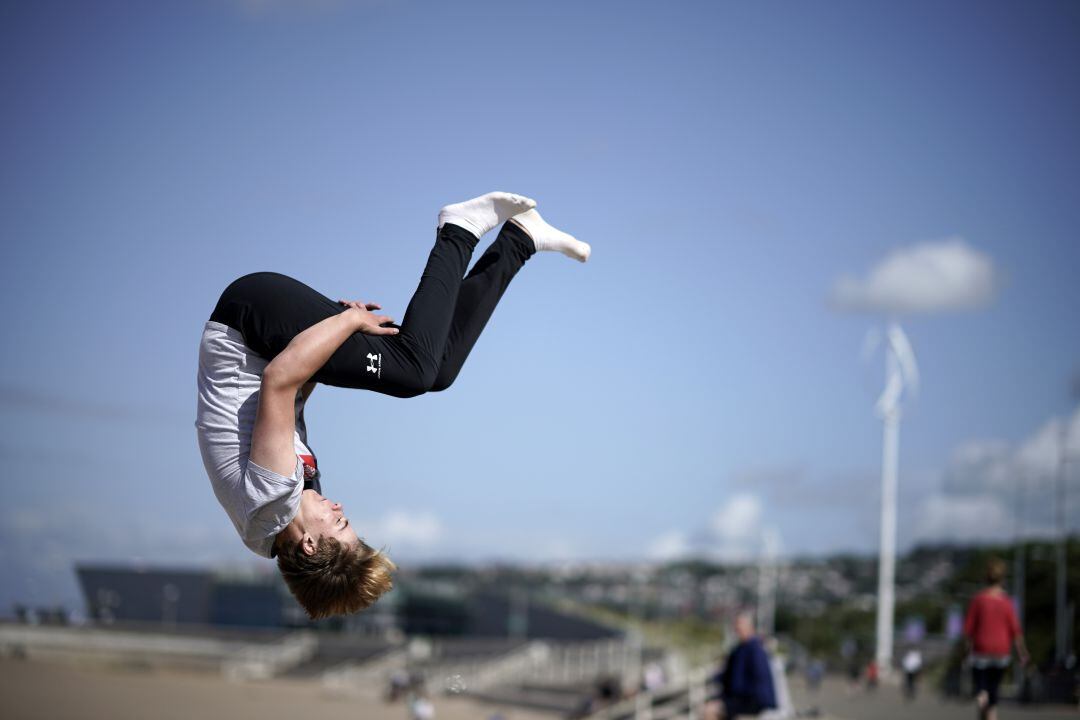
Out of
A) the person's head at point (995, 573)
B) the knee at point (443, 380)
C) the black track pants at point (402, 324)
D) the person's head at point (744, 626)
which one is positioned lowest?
the person's head at point (744, 626)

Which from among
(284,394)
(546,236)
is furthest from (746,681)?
(284,394)

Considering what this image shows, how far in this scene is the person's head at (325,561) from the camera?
358 cm

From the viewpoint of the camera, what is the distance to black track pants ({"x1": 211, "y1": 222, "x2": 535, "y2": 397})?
141 inches

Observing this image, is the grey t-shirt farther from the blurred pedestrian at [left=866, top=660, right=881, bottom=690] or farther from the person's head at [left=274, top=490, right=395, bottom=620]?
the blurred pedestrian at [left=866, top=660, right=881, bottom=690]

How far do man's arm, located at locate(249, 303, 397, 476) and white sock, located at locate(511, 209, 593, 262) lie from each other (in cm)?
107

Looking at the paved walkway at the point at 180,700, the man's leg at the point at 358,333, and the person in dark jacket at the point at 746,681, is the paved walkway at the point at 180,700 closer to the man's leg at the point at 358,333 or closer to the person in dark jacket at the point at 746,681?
the person in dark jacket at the point at 746,681

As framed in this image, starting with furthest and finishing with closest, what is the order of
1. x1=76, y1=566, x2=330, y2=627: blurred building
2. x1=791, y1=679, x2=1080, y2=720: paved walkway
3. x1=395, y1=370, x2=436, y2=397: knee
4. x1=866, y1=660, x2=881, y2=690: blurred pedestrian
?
x1=76, y1=566, x2=330, y2=627: blurred building
x1=866, y1=660, x2=881, y2=690: blurred pedestrian
x1=791, y1=679, x2=1080, y2=720: paved walkway
x1=395, y1=370, x2=436, y2=397: knee

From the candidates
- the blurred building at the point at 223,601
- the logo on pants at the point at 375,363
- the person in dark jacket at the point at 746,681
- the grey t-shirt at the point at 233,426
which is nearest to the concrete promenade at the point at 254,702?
the person in dark jacket at the point at 746,681

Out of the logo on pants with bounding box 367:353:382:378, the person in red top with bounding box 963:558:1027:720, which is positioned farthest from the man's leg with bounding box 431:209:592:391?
the person in red top with bounding box 963:558:1027:720

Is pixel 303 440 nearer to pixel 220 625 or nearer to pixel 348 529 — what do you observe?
pixel 348 529

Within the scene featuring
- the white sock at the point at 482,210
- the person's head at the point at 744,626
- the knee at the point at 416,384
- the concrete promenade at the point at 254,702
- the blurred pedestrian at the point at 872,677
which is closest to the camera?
the knee at the point at 416,384

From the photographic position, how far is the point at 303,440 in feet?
12.4

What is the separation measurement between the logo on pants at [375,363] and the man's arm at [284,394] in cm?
14

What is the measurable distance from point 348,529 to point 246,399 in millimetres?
546
